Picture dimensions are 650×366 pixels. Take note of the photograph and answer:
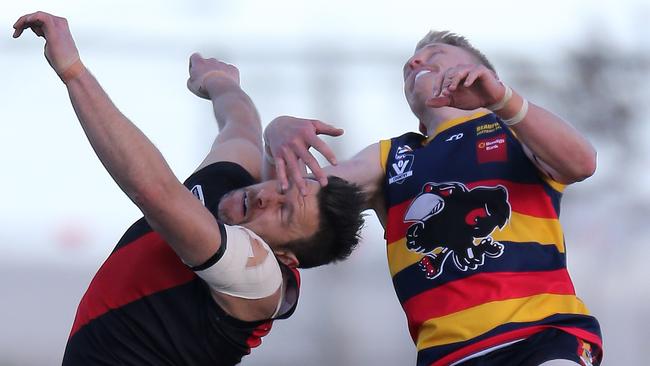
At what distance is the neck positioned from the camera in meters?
3.01

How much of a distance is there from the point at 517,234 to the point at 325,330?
2.39 metres

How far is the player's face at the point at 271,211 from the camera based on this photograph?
265 cm

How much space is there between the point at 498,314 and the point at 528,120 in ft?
1.57

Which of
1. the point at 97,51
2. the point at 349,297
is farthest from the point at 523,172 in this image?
the point at 97,51

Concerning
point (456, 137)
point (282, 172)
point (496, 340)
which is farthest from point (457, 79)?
point (496, 340)

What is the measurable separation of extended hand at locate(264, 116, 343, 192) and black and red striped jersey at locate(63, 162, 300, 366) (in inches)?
13.7

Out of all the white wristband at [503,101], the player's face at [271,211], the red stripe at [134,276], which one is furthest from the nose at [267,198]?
the white wristband at [503,101]

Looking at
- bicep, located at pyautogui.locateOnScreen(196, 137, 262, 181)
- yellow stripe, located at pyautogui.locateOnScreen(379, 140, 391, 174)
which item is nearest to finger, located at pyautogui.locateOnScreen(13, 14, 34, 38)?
bicep, located at pyautogui.locateOnScreen(196, 137, 262, 181)

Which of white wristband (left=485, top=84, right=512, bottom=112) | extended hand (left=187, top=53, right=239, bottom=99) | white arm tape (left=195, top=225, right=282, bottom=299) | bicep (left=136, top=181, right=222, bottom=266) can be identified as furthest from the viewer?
extended hand (left=187, top=53, right=239, bottom=99)

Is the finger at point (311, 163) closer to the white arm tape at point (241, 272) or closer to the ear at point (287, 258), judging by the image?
the white arm tape at point (241, 272)

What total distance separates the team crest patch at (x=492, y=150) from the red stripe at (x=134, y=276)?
81 centimetres

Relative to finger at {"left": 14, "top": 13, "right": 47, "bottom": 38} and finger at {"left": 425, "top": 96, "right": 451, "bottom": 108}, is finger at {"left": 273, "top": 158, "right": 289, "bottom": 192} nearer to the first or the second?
finger at {"left": 425, "top": 96, "right": 451, "bottom": 108}

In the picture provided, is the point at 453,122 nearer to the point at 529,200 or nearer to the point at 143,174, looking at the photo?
the point at 529,200

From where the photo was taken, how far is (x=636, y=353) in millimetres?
5121
